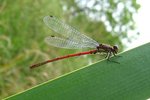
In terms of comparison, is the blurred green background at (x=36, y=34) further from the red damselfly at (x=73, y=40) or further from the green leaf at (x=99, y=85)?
the green leaf at (x=99, y=85)

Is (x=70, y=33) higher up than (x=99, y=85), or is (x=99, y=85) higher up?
(x=70, y=33)

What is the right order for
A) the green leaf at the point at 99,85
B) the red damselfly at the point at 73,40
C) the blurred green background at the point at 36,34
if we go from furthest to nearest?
the blurred green background at the point at 36,34, the red damselfly at the point at 73,40, the green leaf at the point at 99,85

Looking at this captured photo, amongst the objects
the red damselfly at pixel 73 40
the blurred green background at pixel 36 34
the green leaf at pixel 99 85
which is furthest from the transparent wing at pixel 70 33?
the blurred green background at pixel 36 34

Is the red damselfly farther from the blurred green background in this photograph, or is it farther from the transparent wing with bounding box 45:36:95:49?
the blurred green background

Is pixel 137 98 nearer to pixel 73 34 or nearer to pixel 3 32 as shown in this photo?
pixel 73 34

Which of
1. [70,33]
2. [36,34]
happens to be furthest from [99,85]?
[36,34]

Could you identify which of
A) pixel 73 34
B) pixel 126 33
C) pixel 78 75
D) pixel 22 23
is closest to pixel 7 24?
pixel 22 23

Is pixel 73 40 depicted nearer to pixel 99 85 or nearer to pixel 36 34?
pixel 99 85

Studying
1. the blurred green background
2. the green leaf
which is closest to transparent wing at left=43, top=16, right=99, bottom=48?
the green leaf
